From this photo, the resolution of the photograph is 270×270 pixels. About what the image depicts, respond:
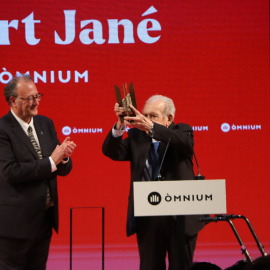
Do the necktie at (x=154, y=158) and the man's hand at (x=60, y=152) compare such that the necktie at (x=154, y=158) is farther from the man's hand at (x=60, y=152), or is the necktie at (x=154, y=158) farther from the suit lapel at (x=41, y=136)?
the suit lapel at (x=41, y=136)

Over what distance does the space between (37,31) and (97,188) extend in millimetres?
1621

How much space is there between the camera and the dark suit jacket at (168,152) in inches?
114

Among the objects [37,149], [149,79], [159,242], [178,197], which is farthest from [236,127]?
[178,197]

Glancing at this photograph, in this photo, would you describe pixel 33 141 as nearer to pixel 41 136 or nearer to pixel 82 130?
pixel 41 136

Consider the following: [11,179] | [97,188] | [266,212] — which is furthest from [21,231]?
[266,212]

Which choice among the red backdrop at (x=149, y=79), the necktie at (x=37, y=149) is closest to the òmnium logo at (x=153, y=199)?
the necktie at (x=37, y=149)

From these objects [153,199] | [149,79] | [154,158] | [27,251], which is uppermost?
[149,79]

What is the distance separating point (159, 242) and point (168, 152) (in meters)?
0.52

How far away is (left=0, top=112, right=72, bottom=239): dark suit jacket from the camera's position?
2.96 m

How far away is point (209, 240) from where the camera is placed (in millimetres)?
5102

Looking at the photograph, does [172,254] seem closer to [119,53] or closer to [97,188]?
[97,188]

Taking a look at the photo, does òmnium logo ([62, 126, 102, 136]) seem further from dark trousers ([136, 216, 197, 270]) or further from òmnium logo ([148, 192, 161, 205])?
òmnium logo ([148, 192, 161, 205])

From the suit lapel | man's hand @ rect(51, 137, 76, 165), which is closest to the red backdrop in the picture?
the suit lapel

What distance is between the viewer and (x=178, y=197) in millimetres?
2447
